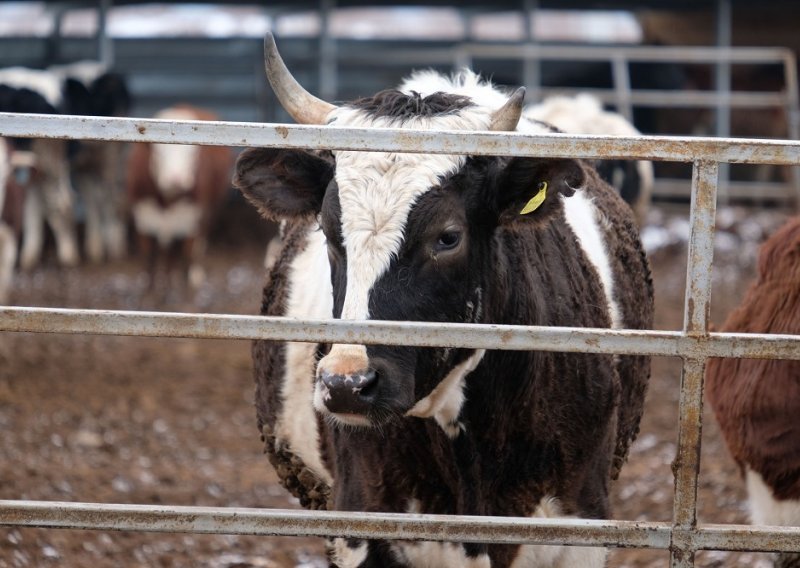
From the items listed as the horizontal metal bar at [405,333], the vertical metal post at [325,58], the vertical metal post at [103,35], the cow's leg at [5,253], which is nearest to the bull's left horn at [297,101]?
the horizontal metal bar at [405,333]

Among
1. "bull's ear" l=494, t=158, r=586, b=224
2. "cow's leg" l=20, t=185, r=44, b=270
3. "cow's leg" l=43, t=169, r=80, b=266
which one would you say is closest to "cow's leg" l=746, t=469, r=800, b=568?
"bull's ear" l=494, t=158, r=586, b=224

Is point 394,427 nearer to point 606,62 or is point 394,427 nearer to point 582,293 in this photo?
point 582,293

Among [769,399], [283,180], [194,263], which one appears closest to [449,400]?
[283,180]

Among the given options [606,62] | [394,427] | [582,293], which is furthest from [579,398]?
[606,62]

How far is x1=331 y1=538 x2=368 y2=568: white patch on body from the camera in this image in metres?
3.19

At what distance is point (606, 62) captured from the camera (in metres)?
16.7

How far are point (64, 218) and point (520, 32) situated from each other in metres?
8.41

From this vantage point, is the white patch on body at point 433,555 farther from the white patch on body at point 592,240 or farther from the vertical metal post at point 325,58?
the vertical metal post at point 325,58

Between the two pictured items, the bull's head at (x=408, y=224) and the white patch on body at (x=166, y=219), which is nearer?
the bull's head at (x=408, y=224)

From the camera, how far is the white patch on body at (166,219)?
11.9m

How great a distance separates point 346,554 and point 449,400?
0.56 m

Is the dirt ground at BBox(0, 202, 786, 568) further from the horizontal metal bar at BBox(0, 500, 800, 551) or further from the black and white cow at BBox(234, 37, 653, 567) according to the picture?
the horizontal metal bar at BBox(0, 500, 800, 551)

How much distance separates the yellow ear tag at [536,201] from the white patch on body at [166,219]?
9166mm

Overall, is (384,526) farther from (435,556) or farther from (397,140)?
(397,140)
